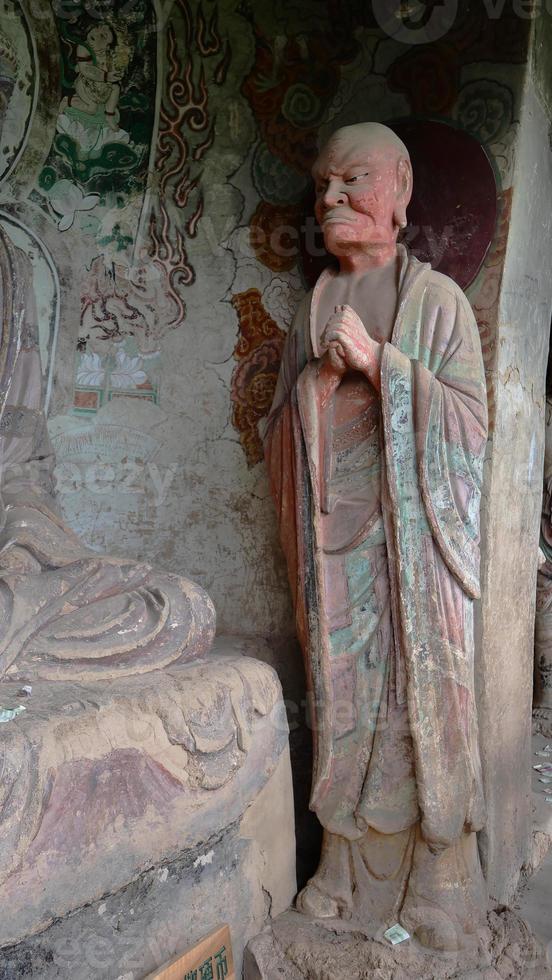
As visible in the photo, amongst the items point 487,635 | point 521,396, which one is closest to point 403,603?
point 487,635

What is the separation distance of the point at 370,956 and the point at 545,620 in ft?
10.3

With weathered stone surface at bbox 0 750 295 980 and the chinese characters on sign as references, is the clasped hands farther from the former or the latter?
the chinese characters on sign

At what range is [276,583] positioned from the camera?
3639 millimetres

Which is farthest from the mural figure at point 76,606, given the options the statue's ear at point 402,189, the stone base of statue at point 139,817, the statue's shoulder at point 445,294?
the statue's ear at point 402,189

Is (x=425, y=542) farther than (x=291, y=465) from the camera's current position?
No

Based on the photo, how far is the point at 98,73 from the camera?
12.3 feet

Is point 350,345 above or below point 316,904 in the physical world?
above

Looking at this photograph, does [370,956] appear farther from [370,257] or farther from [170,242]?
[170,242]

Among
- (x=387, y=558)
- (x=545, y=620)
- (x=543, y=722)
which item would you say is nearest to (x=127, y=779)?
(x=387, y=558)

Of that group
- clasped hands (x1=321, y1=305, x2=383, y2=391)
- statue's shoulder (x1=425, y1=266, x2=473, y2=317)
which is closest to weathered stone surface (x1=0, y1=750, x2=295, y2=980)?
clasped hands (x1=321, y1=305, x2=383, y2=391)

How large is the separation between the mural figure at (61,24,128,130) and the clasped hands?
1.62m


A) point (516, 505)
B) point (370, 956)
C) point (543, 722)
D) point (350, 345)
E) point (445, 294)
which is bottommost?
point (543, 722)

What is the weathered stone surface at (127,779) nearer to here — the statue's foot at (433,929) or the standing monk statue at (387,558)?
the standing monk statue at (387,558)

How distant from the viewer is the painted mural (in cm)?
367
